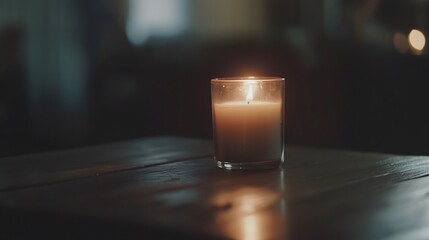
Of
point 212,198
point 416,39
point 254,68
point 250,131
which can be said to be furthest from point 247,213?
point 416,39

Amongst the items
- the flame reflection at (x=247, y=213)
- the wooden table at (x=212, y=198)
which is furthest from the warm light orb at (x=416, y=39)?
the flame reflection at (x=247, y=213)

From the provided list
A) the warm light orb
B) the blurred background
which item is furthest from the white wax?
→ the warm light orb

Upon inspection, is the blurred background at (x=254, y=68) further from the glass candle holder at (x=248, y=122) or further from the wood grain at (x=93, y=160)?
the glass candle holder at (x=248, y=122)

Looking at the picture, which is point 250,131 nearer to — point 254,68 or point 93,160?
point 93,160

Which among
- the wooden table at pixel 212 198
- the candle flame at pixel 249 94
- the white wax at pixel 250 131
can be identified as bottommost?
the wooden table at pixel 212 198

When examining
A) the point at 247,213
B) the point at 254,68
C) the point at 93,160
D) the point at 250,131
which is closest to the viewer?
the point at 247,213

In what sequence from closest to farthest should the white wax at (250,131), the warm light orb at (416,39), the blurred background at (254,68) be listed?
the white wax at (250,131)
the blurred background at (254,68)
the warm light orb at (416,39)
